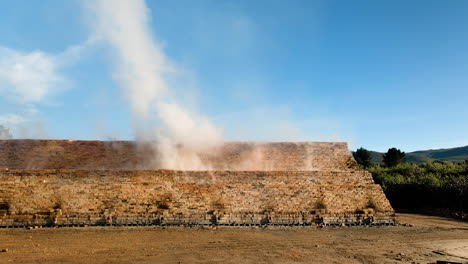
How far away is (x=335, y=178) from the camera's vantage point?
18.6 m

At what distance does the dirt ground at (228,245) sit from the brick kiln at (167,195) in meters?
0.81

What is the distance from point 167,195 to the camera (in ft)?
52.3

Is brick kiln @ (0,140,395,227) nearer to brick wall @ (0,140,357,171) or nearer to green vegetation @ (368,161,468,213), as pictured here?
brick wall @ (0,140,357,171)

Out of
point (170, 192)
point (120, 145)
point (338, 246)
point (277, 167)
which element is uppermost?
point (120, 145)

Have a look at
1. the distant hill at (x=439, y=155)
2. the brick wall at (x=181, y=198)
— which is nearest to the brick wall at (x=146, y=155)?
the brick wall at (x=181, y=198)

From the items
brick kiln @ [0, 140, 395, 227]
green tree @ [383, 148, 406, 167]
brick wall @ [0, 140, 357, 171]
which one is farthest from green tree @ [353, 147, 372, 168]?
brick kiln @ [0, 140, 395, 227]

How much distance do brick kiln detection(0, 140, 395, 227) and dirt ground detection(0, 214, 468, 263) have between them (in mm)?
814

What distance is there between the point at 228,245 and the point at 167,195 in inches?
212

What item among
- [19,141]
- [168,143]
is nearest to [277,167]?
[168,143]

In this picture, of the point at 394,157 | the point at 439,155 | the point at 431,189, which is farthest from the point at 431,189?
the point at 439,155

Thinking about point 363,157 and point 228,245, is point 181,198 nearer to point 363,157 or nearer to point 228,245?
point 228,245

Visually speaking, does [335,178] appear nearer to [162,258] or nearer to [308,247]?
Result: [308,247]

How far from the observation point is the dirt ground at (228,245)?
9.95 metres

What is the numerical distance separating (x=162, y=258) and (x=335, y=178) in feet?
39.9
